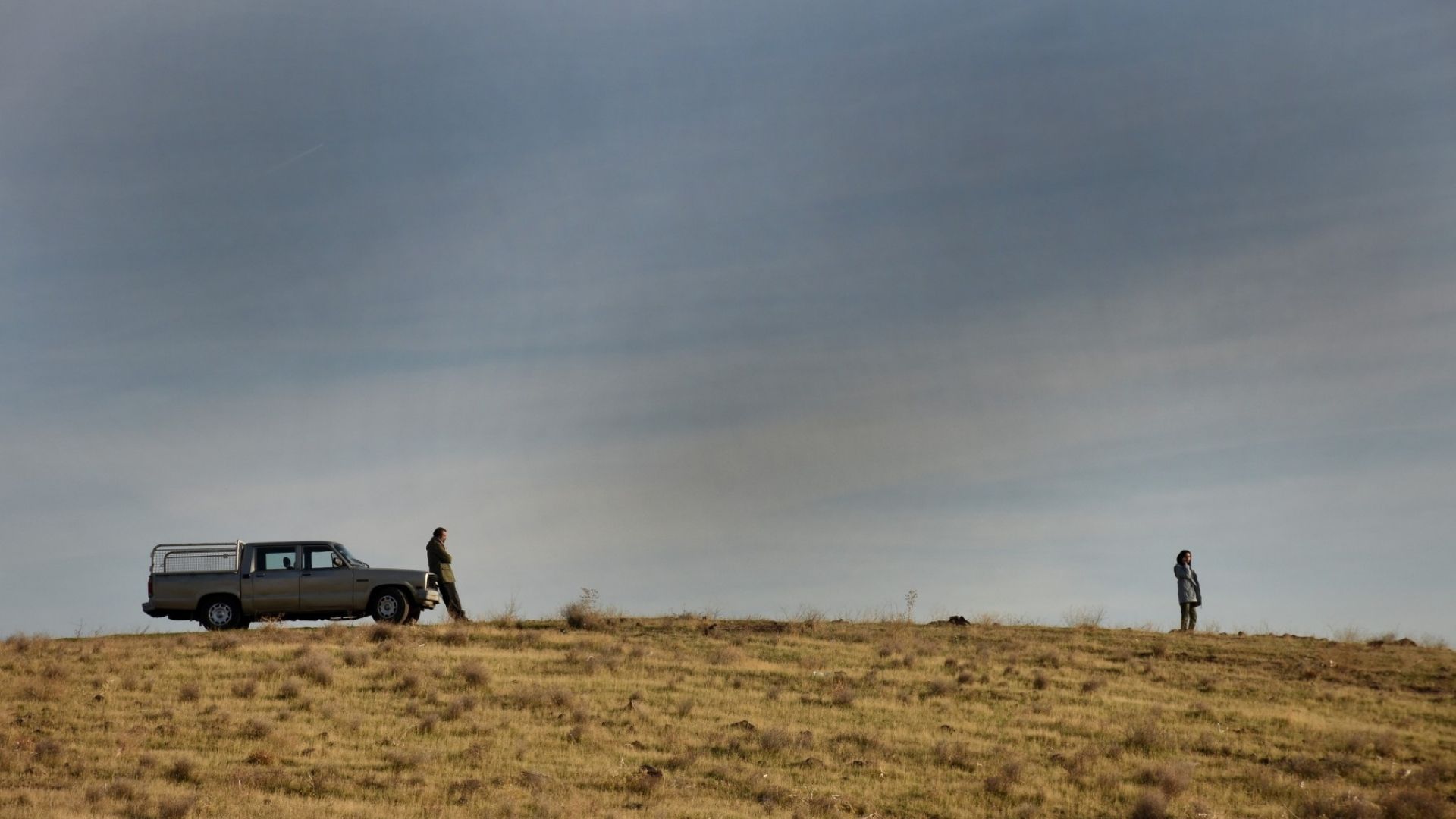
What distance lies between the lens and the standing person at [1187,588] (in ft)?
109

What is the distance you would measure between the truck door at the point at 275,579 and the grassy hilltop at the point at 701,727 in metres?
0.66

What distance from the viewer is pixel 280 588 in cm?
2900

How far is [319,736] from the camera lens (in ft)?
67.2

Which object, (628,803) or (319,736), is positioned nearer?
(628,803)

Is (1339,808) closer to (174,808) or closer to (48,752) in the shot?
(174,808)

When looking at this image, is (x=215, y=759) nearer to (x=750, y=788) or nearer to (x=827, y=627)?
(x=750, y=788)

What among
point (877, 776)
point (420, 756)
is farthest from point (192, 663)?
point (877, 776)

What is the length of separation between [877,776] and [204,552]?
55.9ft

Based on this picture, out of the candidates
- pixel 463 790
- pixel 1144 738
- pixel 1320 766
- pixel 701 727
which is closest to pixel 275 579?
pixel 701 727

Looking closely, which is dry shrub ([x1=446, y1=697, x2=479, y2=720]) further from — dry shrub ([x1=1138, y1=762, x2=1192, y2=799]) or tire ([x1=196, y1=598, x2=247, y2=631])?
dry shrub ([x1=1138, y1=762, x2=1192, y2=799])

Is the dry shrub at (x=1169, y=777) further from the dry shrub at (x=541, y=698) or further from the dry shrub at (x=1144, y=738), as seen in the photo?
the dry shrub at (x=541, y=698)

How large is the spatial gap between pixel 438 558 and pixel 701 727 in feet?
36.5

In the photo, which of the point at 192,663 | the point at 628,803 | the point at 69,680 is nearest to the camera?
the point at 628,803

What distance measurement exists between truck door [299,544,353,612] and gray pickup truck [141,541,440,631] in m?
0.02
